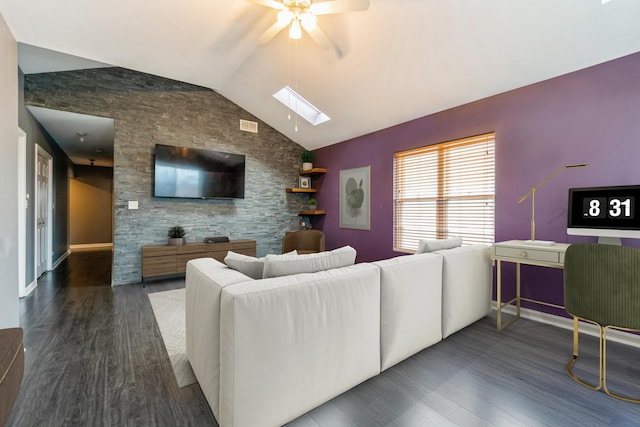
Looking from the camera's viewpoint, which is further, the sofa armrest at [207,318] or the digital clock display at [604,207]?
the digital clock display at [604,207]

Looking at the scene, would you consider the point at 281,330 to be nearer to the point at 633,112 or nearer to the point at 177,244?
the point at 633,112

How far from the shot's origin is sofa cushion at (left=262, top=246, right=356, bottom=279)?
1.61 metres

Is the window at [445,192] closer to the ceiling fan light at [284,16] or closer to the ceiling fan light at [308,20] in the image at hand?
the ceiling fan light at [308,20]

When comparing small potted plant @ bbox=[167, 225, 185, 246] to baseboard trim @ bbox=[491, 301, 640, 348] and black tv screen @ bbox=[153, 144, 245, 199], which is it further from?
baseboard trim @ bbox=[491, 301, 640, 348]

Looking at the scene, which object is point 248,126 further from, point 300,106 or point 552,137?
point 552,137

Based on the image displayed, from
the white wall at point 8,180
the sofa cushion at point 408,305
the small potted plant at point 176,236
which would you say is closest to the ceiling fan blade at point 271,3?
the white wall at point 8,180

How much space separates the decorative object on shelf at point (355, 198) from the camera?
191 inches

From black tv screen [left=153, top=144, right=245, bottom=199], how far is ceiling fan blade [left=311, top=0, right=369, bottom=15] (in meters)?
3.12

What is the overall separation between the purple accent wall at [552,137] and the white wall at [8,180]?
13.2 feet

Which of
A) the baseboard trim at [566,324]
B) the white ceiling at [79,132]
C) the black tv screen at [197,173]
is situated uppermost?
the white ceiling at [79,132]

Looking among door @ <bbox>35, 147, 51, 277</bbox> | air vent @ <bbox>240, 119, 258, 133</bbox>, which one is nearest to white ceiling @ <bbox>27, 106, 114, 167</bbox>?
door @ <bbox>35, 147, 51, 277</bbox>

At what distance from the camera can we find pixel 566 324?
2.68 metres

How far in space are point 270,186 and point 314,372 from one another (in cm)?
449

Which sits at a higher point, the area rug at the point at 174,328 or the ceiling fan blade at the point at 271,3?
the ceiling fan blade at the point at 271,3
